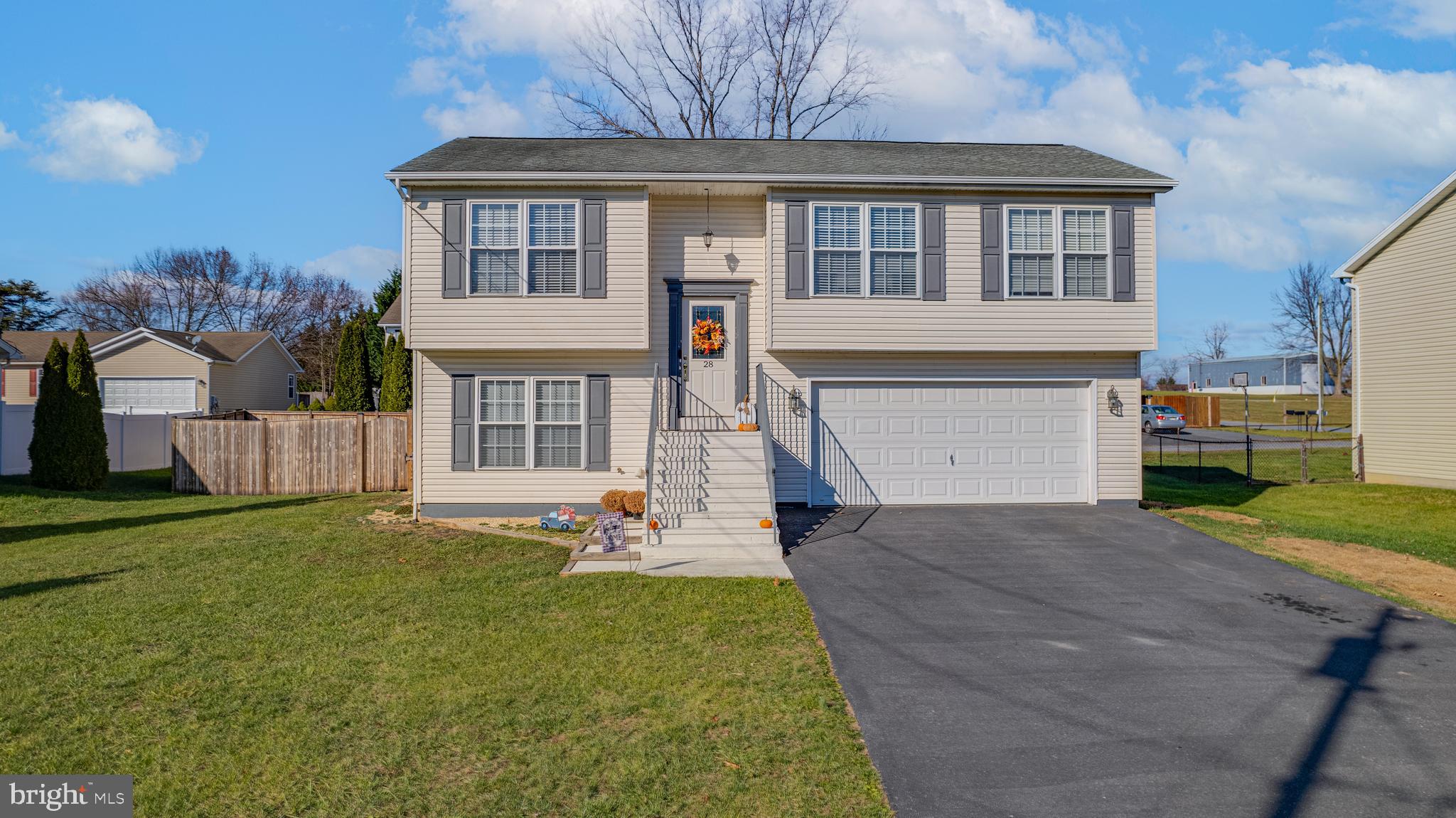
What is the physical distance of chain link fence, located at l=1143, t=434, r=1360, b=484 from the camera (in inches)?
721

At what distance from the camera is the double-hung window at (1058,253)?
484 inches

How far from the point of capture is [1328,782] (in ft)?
14.0

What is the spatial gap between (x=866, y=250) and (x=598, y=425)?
16.7 ft

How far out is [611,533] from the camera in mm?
9578

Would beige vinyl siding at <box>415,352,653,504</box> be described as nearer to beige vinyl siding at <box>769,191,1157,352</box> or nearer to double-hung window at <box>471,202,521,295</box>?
double-hung window at <box>471,202,521,295</box>

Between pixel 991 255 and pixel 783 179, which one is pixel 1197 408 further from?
pixel 783 179

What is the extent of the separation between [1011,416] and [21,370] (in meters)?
34.8

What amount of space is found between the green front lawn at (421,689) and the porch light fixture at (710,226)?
6102 mm

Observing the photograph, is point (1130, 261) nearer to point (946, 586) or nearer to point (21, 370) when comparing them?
point (946, 586)

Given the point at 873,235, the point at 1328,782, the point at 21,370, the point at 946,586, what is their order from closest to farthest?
the point at 1328,782 → the point at 946,586 → the point at 873,235 → the point at 21,370

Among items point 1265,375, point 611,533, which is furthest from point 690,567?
point 1265,375

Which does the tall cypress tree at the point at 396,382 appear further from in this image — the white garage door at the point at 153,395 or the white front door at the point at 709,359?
the white front door at the point at 709,359

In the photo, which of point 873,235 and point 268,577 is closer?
point 268,577

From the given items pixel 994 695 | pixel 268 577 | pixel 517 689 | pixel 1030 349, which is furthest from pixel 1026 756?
pixel 1030 349
